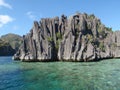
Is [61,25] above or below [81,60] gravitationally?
above

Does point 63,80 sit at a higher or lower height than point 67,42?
lower

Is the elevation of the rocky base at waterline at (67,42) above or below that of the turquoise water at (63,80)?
above

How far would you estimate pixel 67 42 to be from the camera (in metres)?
107

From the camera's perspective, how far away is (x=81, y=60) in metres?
96.4

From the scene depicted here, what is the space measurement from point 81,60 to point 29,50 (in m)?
32.4

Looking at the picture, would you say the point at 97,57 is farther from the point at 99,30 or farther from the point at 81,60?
the point at 99,30

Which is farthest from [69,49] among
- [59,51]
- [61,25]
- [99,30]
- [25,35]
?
[99,30]

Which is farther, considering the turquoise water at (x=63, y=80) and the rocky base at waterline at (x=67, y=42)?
the rocky base at waterline at (x=67, y=42)

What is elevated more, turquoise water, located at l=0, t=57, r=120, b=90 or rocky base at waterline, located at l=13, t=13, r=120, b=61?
rocky base at waterline, located at l=13, t=13, r=120, b=61

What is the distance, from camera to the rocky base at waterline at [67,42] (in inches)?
4028

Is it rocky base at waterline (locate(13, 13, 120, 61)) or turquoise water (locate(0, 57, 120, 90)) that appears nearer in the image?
turquoise water (locate(0, 57, 120, 90))

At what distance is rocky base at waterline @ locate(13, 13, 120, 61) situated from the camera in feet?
336

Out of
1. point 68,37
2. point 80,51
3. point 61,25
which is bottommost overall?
point 80,51

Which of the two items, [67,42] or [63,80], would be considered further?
[67,42]
